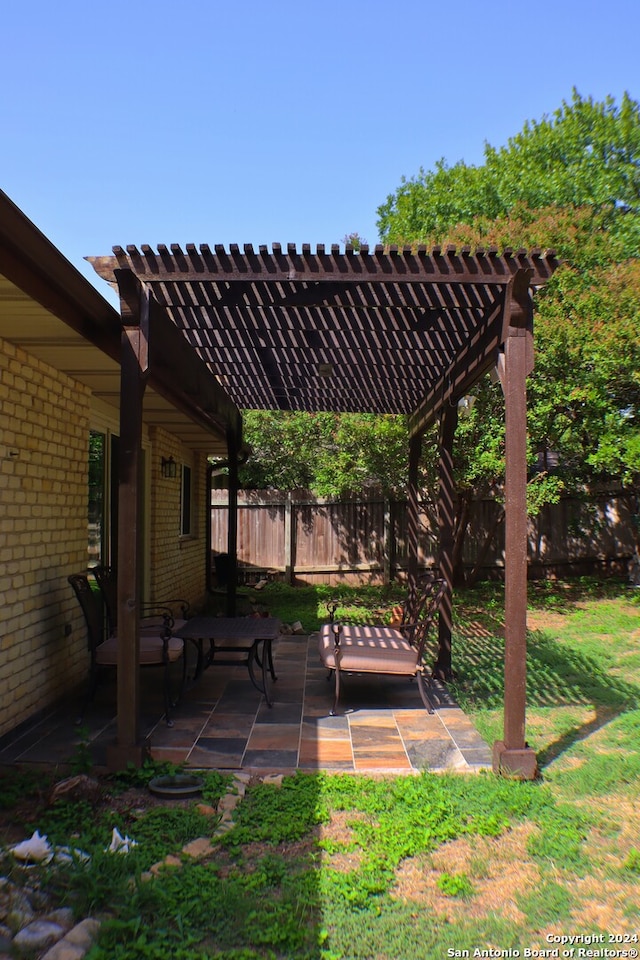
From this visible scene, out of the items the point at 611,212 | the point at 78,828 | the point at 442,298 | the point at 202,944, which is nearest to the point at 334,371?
the point at 442,298

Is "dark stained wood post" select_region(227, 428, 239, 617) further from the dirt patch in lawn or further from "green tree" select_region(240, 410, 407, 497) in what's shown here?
Answer: the dirt patch in lawn

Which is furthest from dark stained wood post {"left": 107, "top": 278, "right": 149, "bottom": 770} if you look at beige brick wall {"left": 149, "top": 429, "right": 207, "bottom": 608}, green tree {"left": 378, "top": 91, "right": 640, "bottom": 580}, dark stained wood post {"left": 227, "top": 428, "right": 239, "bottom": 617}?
green tree {"left": 378, "top": 91, "right": 640, "bottom": 580}

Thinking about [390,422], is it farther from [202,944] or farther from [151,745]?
[202,944]

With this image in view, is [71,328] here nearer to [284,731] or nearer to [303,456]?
[284,731]

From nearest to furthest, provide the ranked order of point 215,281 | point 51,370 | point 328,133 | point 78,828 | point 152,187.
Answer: point 78,828
point 215,281
point 51,370
point 152,187
point 328,133

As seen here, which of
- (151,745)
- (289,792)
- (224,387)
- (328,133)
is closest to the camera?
(289,792)

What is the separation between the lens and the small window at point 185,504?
9434 millimetres

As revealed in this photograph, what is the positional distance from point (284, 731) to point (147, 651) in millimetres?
1174

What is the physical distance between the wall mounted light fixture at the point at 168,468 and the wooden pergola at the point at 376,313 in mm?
2589

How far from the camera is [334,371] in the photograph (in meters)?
6.30

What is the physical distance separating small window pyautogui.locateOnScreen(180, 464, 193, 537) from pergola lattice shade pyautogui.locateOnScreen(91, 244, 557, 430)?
2609 millimetres

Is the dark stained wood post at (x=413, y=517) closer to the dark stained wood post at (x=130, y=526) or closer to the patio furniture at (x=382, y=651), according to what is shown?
the patio furniture at (x=382, y=651)

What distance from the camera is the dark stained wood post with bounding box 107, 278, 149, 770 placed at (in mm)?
3631

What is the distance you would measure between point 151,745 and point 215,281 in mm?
2962
